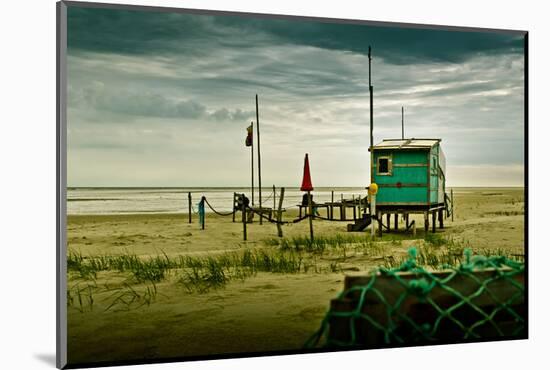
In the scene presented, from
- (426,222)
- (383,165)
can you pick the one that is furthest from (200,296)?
A: (426,222)

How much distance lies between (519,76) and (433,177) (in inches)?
47.1

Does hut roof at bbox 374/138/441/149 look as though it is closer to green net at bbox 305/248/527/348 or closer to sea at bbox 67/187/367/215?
sea at bbox 67/187/367/215

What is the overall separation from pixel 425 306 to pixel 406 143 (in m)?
1.58

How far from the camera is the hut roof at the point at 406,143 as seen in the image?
22.7 feet

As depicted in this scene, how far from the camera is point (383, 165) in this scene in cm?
700

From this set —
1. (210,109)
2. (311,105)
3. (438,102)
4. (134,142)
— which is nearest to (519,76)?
(438,102)

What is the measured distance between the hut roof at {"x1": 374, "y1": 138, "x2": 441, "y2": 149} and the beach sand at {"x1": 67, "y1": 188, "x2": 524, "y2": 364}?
1.77 feet

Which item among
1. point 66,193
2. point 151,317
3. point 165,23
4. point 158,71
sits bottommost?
point 151,317

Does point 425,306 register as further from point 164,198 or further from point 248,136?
point 164,198

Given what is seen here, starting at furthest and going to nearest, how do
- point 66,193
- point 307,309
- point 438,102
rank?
point 438,102 < point 307,309 < point 66,193

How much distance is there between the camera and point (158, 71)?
6.27 metres

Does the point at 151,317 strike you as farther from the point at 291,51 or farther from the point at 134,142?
the point at 291,51

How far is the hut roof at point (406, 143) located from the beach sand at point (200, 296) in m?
0.54

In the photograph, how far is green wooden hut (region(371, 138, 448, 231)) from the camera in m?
6.98
